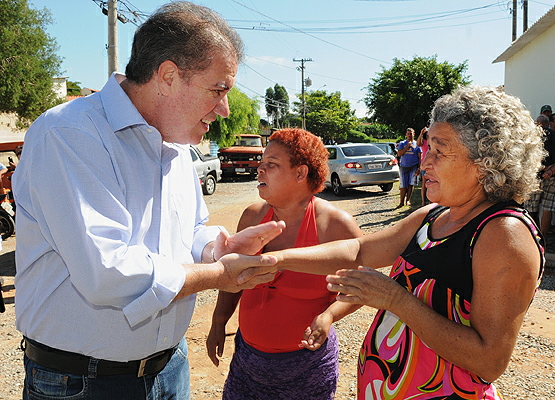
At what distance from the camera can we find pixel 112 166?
1.78 meters

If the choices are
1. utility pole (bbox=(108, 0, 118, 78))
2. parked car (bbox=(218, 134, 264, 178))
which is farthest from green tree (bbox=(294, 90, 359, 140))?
utility pole (bbox=(108, 0, 118, 78))

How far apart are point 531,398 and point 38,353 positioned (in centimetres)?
376

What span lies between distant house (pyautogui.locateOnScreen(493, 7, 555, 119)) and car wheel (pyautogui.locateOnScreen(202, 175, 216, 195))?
36.7 ft

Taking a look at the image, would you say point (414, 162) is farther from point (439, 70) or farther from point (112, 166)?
point (439, 70)

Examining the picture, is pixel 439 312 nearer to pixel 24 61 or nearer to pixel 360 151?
pixel 360 151

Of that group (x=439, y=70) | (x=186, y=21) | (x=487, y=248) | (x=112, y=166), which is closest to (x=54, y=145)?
(x=112, y=166)

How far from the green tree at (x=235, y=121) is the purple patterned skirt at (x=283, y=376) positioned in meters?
26.6

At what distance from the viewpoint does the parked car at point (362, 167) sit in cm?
1642

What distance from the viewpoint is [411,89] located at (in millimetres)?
32625

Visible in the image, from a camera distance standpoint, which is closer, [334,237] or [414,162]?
[334,237]

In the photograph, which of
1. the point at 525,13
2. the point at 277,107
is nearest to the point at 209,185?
the point at 525,13

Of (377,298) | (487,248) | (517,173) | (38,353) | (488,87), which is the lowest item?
(38,353)

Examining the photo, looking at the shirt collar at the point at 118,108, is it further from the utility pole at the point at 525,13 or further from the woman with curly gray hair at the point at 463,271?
the utility pole at the point at 525,13

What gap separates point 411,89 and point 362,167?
18.5 metres
